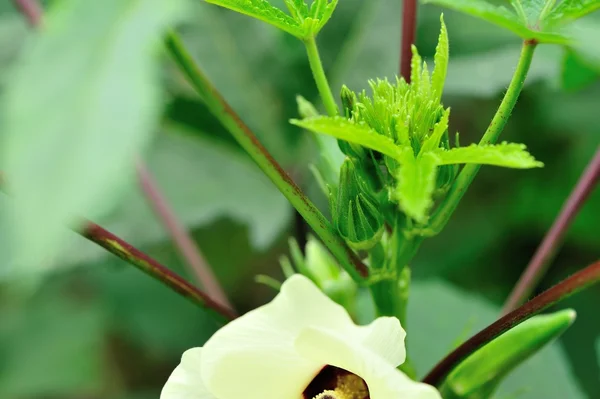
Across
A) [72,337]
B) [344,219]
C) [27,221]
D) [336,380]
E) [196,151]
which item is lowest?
[72,337]

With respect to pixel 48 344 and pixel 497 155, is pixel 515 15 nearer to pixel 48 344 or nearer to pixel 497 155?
pixel 497 155

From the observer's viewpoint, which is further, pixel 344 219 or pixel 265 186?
pixel 265 186

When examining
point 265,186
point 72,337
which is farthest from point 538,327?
point 72,337

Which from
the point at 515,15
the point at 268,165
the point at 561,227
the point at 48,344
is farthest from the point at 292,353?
the point at 48,344

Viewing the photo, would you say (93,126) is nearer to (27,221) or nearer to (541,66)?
(27,221)

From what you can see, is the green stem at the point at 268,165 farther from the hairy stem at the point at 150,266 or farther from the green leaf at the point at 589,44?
the green leaf at the point at 589,44

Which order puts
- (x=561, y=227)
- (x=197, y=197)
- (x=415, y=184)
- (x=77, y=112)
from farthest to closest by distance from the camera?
(x=197, y=197)
(x=561, y=227)
(x=415, y=184)
(x=77, y=112)
